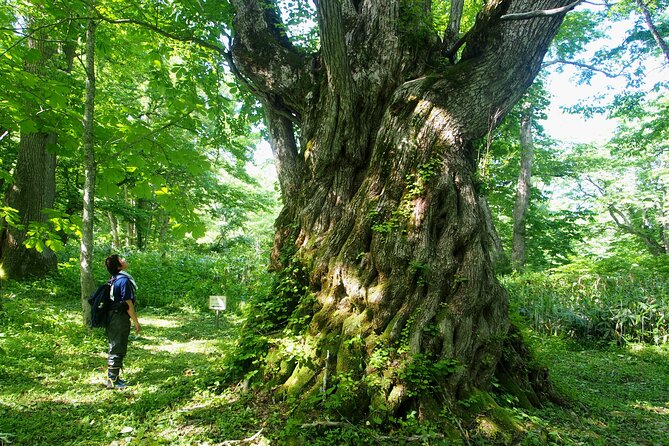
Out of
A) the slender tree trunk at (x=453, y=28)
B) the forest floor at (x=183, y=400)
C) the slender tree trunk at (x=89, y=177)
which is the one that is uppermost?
the slender tree trunk at (x=453, y=28)

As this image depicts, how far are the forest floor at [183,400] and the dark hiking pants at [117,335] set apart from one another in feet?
1.08

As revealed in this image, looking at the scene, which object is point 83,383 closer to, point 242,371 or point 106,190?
point 242,371

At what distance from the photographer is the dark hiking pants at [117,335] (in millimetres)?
4520

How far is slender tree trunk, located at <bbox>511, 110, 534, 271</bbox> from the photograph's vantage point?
45.4 feet

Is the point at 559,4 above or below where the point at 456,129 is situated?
above

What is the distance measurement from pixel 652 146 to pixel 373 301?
20141 mm

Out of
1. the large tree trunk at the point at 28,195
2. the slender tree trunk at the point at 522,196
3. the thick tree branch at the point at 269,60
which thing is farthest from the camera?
the slender tree trunk at the point at 522,196

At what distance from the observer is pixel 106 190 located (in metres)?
5.65

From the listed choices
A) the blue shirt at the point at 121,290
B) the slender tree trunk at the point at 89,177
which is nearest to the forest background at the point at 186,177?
the slender tree trunk at the point at 89,177

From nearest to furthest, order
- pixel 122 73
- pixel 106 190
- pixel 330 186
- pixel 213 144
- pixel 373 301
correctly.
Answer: pixel 373 301
pixel 330 186
pixel 106 190
pixel 213 144
pixel 122 73

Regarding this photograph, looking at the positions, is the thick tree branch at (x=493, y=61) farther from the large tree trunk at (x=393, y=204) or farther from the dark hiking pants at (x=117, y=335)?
the dark hiking pants at (x=117, y=335)

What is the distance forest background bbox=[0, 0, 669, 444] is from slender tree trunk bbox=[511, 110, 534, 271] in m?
0.05

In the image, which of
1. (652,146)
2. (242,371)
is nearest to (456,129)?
(242,371)

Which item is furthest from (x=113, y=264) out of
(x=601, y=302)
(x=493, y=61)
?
(x=601, y=302)
